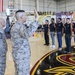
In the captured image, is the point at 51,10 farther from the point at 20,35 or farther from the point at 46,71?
the point at 20,35

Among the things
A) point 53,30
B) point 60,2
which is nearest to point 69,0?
point 60,2

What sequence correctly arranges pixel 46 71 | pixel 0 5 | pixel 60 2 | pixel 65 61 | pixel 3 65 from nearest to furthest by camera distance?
pixel 3 65, pixel 0 5, pixel 46 71, pixel 65 61, pixel 60 2

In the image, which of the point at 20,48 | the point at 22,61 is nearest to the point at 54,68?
the point at 22,61

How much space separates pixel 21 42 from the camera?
10.0ft

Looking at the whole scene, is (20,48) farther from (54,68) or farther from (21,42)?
(54,68)

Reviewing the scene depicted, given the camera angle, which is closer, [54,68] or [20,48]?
[20,48]

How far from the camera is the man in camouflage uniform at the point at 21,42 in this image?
9.71 ft

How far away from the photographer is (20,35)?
3.02 metres

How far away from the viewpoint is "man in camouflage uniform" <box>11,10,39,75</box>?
9.71 feet

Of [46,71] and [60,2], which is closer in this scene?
[46,71]

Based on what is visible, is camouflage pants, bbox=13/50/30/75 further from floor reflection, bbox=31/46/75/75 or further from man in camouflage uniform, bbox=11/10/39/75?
floor reflection, bbox=31/46/75/75

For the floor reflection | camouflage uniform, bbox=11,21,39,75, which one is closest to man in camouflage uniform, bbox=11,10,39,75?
camouflage uniform, bbox=11,21,39,75

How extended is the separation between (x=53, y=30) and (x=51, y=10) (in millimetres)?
21832

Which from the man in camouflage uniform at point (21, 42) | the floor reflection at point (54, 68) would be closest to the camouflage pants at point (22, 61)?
the man in camouflage uniform at point (21, 42)
